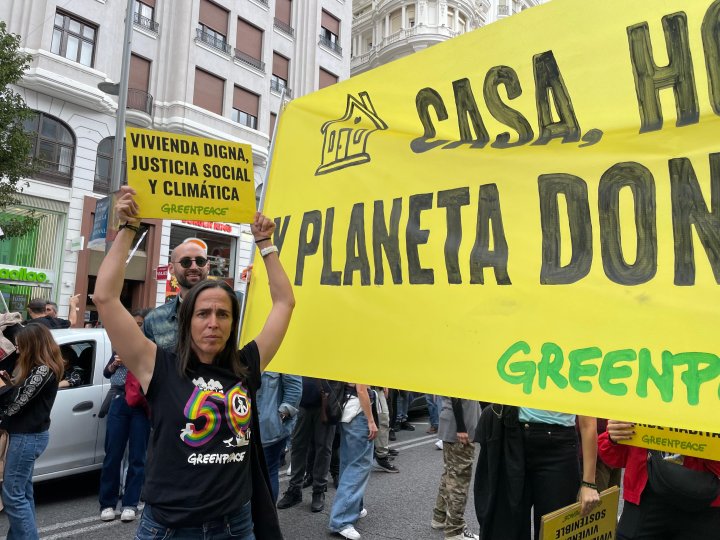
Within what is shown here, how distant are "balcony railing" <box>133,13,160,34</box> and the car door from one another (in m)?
17.1

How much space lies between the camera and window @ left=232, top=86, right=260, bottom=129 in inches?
869

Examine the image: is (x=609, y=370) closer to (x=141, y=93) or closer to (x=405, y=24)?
(x=141, y=93)

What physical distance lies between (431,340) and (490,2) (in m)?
41.5

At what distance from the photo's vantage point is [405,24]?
34.7m

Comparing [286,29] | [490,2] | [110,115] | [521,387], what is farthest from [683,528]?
[490,2]

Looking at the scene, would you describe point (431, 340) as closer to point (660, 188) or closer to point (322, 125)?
point (660, 188)

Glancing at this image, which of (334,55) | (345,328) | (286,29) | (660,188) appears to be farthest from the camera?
(334,55)

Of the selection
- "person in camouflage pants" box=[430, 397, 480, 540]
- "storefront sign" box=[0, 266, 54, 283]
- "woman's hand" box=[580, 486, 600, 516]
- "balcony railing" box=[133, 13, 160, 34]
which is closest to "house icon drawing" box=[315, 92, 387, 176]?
"woman's hand" box=[580, 486, 600, 516]

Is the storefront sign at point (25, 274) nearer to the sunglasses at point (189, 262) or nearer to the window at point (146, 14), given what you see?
the window at point (146, 14)

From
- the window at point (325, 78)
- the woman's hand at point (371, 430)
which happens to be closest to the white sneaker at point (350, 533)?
the woman's hand at point (371, 430)

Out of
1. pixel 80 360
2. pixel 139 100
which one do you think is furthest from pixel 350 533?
pixel 139 100

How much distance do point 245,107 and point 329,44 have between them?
636cm

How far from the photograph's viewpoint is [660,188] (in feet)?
5.66

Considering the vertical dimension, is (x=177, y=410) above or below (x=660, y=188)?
below
